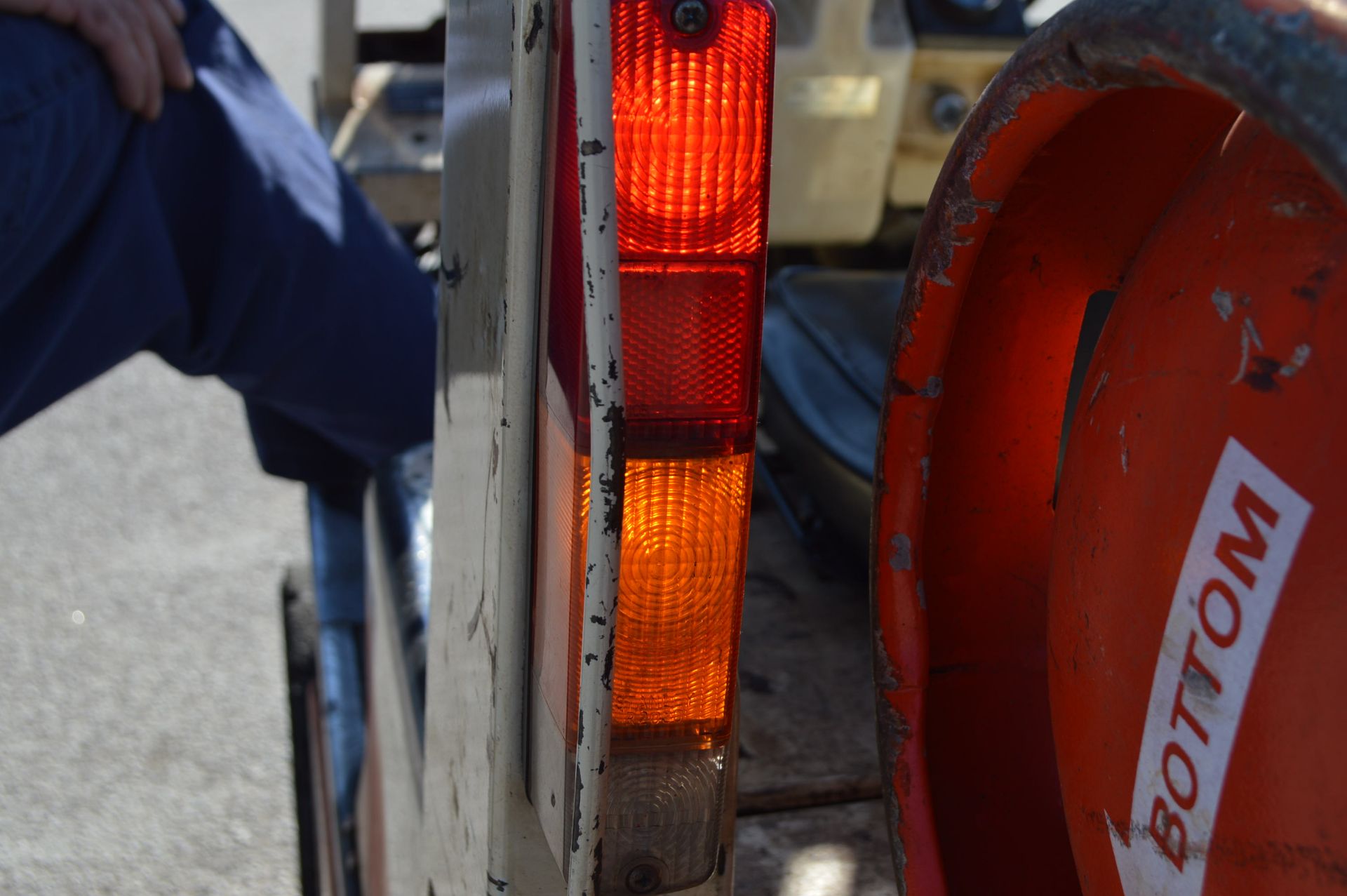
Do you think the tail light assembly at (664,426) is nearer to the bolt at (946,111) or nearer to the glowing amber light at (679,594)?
the glowing amber light at (679,594)

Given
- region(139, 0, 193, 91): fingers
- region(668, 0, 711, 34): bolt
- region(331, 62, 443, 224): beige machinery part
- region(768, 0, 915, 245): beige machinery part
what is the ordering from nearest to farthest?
region(668, 0, 711, 34): bolt < region(139, 0, 193, 91): fingers < region(768, 0, 915, 245): beige machinery part < region(331, 62, 443, 224): beige machinery part

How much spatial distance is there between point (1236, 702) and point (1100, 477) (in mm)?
157

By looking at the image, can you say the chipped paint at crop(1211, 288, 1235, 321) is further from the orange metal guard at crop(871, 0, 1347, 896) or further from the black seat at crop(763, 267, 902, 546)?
the black seat at crop(763, 267, 902, 546)

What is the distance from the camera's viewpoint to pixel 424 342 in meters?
1.77

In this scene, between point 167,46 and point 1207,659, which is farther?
point 167,46

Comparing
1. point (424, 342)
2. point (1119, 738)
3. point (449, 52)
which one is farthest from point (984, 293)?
point (424, 342)

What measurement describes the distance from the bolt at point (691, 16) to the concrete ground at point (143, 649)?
1.98 metres

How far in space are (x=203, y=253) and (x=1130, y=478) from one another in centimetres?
124

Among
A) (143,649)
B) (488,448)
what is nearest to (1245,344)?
(488,448)

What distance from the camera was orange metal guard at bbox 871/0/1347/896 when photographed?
54 centimetres

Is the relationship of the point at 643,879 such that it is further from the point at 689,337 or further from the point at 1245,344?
the point at 1245,344

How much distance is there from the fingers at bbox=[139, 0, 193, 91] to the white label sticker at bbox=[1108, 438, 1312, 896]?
1.29 metres

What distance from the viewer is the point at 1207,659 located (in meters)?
0.59

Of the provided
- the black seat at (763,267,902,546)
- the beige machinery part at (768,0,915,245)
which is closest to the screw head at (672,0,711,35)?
the black seat at (763,267,902,546)
